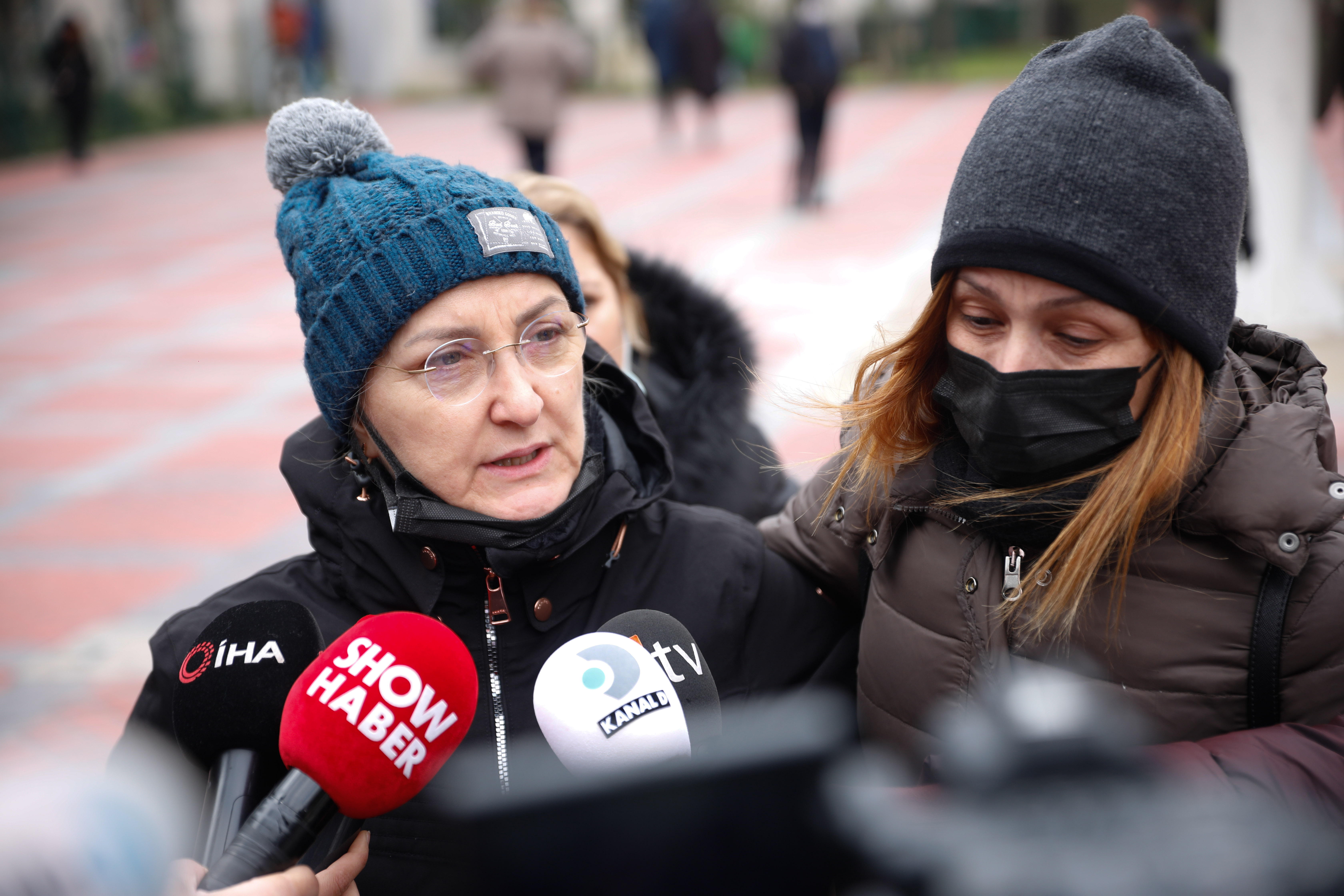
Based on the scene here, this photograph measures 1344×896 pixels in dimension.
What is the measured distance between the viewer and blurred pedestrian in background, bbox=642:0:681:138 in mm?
18641

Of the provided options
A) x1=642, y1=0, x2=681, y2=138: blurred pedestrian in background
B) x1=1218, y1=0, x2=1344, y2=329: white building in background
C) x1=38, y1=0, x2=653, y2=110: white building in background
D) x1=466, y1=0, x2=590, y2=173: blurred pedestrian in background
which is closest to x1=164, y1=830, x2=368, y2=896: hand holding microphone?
x1=1218, y1=0, x2=1344, y2=329: white building in background

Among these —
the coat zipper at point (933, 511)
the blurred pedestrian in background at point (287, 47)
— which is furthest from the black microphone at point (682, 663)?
the blurred pedestrian in background at point (287, 47)

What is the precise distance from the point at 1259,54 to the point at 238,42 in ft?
77.9

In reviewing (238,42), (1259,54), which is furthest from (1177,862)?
(238,42)

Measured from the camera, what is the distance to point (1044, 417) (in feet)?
5.51

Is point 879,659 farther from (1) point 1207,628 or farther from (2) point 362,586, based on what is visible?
(2) point 362,586

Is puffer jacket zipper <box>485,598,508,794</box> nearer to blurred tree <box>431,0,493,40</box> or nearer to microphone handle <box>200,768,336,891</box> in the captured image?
microphone handle <box>200,768,336,891</box>

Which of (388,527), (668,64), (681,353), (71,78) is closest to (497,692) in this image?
(388,527)

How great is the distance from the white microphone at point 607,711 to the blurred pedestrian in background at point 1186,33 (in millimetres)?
4813

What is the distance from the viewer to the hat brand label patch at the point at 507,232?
1.87 meters

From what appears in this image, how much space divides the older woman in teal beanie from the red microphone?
14.5 inches

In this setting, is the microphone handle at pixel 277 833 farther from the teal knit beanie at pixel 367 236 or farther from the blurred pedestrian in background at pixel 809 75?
the blurred pedestrian in background at pixel 809 75

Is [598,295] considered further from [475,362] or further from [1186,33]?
[1186,33]

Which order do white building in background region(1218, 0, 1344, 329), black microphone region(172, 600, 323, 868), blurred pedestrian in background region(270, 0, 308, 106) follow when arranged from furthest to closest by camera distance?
1. blurred pedestrian in background region(270, 0, 308, 106)
2. white building in background region(1218, 0, 1344, 329)
3. black microphone region(172, 600, 323, 868)
